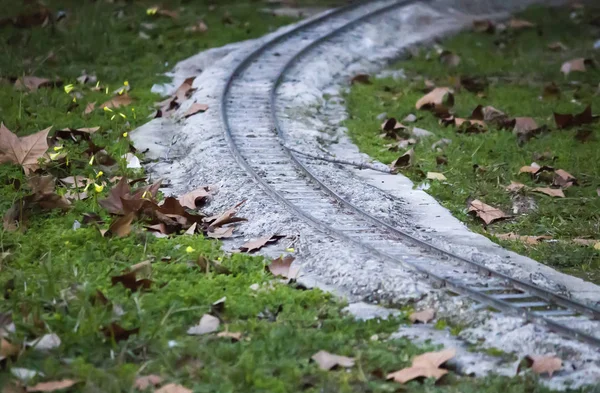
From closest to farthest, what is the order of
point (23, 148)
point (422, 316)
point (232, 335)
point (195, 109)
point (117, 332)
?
point (117, 332) < point (232, 335) < point (422, 316) < point (23, 148) < point (195, 109)

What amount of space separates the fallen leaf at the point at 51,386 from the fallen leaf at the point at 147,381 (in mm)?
305

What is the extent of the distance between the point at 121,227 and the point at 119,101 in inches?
188

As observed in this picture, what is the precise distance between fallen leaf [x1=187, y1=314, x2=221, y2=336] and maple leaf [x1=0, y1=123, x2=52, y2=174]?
313 cm

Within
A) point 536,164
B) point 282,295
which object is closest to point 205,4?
point 536,164

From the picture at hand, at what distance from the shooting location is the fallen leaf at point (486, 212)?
743 cm

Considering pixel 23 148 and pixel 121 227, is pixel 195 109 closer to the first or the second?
pixel 23 148

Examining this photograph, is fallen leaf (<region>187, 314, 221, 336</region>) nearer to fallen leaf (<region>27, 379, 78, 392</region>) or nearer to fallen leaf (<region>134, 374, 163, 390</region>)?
fallen leaf (<region>134, 374, 163, 390</region>)

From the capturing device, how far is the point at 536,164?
344 inches

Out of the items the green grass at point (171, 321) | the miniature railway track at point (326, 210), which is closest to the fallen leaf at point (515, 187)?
the miniature railway track at point (326, 210)

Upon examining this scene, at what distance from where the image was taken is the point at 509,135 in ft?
32.2

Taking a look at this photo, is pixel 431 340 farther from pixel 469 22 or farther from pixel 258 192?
pixel 469 22

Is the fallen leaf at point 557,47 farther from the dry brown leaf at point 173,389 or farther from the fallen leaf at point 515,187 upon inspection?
the dry brown leaf at point 173,389

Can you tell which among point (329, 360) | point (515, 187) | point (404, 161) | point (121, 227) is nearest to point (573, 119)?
point (515, 187)

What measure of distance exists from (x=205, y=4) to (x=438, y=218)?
11353mm
